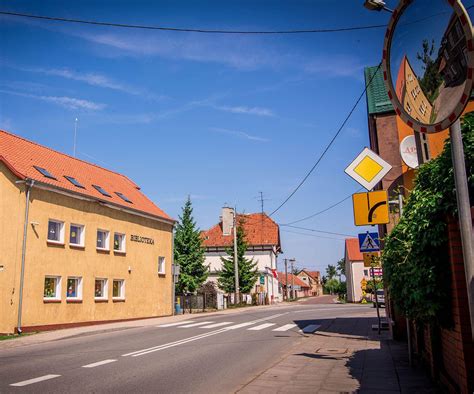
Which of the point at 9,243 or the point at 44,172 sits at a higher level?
the point at 44,172

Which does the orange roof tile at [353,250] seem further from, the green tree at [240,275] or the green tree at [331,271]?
the green tree at [331,271]

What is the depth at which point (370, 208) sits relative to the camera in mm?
9703

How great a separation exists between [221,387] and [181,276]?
115 feet

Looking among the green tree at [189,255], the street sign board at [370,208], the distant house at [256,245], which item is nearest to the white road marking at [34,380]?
the street sign board at [370,208]

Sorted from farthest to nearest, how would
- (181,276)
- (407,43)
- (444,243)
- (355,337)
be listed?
(181,276) < (355,337) < (444,243) < (407,43)

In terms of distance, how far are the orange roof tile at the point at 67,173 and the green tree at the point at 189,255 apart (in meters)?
→ 12.6

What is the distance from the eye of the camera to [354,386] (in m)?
6.48

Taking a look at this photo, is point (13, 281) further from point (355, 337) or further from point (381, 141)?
point (381, 141)

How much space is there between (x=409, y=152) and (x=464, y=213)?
382 inches

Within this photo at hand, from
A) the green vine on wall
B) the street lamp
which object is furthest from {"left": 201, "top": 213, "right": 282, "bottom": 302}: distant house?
the street lamp

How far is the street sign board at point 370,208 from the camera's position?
9566mm

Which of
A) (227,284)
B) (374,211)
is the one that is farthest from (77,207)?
(227,284)

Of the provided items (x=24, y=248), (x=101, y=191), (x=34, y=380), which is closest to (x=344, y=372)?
(x=34, y=380)

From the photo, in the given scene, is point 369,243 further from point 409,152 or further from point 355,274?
point 355,274
